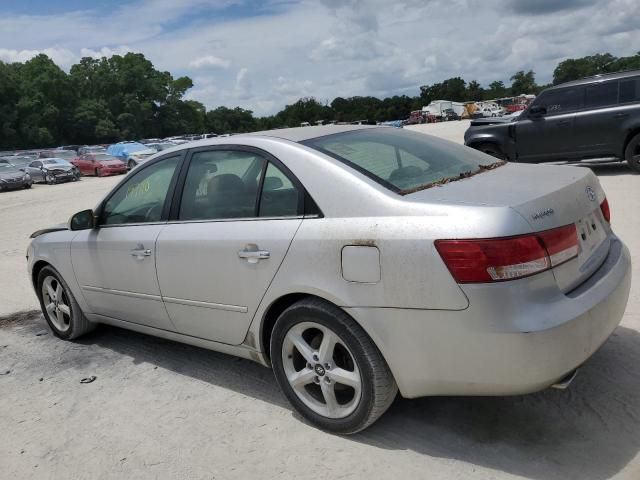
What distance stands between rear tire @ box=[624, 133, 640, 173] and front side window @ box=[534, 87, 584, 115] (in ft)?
3.88

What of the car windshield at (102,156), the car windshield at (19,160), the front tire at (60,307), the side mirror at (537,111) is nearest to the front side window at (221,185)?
the front tire at (60,307)

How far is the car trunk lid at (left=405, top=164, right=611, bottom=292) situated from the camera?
269 cm

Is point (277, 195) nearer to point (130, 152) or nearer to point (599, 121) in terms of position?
point (599, 121)

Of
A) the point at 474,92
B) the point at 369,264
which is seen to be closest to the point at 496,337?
the point at 369,264

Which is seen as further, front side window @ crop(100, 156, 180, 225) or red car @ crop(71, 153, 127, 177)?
red car @ crop(71, 153, 127, 177)

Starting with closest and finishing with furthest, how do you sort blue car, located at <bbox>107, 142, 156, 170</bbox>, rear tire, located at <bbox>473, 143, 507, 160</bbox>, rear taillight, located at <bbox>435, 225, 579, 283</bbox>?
1. rear taillight, located at <bbox>435, 225, 579, 283</bbox>
2. rear tire, located at <bbox>473, 143, 507, 160</bbox>
3. blue car, located at <bbox>107, 142, 156, 170</bbox>

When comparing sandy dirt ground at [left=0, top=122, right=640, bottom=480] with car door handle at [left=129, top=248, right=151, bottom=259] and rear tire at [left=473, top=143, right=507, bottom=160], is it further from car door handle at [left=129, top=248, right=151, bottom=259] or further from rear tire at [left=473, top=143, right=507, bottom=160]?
rear tire at [left=473, top=143, right=507, bottom=160]

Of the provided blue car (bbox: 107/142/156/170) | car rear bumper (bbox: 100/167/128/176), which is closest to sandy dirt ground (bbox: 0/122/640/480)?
car rear bumper (bbox: 100/167/128/176)

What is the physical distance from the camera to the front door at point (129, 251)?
4020 millimetres

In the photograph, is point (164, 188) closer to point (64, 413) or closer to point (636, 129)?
point (64, 413)

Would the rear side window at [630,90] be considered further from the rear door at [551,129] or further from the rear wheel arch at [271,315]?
the rear wheel arch at [271,315]

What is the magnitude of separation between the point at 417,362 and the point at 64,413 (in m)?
2.41

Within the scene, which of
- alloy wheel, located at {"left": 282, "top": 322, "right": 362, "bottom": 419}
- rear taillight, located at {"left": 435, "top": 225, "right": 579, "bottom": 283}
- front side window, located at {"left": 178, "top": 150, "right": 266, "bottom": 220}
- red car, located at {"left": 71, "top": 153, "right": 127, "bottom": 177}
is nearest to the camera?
rear taillight, located at {"left": 435, "top": 225, "right": 579, "bottom": 283}

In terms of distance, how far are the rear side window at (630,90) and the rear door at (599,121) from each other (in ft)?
0.33
